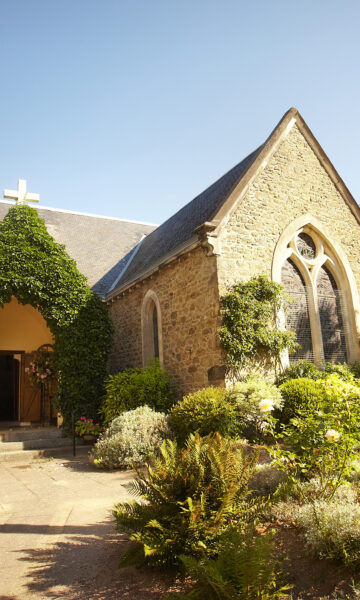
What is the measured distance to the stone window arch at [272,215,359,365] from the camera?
11.1 meters

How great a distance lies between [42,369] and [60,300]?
9.14 ft

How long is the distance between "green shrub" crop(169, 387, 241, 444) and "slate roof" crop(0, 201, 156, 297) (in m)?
8.26

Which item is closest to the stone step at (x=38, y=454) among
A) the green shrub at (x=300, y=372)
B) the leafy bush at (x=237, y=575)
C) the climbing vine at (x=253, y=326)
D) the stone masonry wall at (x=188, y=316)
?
the stone masonry wall at (x=188, y=316)

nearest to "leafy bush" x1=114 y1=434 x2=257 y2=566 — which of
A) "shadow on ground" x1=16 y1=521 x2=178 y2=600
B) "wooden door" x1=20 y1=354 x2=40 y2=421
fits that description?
"shadow on ground" x1=16 y1=521 x2=178 y2=600

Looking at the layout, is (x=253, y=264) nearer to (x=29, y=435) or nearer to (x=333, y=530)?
(x=29, y=435)

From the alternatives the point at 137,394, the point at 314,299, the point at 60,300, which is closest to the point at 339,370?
the point at 314,299

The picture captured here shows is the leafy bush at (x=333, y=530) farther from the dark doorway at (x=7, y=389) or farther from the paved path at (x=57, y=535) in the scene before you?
the dark doorway at (x=7, y=389)

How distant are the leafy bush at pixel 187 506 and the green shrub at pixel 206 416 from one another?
4130 millimetres

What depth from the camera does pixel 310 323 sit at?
11.3m

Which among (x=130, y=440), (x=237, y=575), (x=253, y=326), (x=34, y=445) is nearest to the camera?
(x=237, y=575)

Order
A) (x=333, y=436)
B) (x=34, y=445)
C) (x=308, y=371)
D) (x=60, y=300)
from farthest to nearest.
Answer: (x=60, y=300) → (x=34, y=445) → (x=308, y=371) → (x=333, y=436)

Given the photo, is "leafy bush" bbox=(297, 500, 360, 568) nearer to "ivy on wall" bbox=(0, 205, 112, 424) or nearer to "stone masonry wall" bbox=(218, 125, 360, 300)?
"stone masonry wall" bbox=(218, 125, 360, 300)

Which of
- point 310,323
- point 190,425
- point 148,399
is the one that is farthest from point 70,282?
point 310,323

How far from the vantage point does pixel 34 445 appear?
34.0 feet
